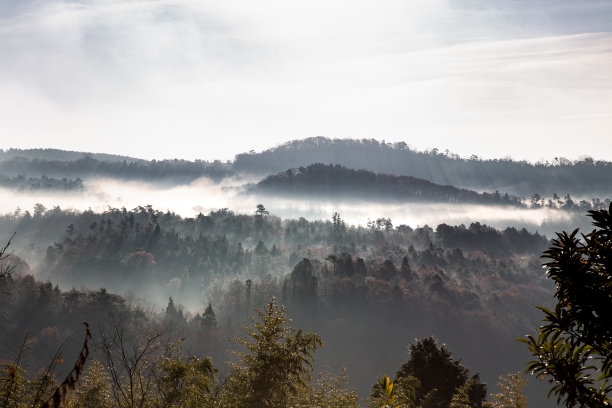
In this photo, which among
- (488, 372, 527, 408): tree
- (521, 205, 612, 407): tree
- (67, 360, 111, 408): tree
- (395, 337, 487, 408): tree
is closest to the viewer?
(521, 205, 612, 407): tree

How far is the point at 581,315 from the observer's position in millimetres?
8055

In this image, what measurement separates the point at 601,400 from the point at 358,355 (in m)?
158

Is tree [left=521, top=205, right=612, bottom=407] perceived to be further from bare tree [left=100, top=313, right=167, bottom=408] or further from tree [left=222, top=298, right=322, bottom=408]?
tree [left=222, top=298, right=322, bottom=408]

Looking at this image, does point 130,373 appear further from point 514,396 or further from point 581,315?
point 514,396

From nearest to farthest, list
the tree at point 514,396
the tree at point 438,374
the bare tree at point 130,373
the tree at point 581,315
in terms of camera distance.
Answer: the tree at point 581,315
the bare tree at point 130,373
the tree at point 514,396
the tree at point 438,374

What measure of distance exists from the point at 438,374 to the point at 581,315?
32091 mm

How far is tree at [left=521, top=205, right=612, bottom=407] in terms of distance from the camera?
26.2 feet

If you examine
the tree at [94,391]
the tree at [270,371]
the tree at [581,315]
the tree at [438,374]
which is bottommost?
the tree at [438,374]

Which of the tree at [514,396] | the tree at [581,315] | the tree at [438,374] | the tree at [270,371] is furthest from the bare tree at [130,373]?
the tree at [438,374]

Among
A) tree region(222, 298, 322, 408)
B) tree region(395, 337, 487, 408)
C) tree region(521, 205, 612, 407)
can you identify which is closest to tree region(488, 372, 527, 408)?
tree region(395, 337, 487, 408)

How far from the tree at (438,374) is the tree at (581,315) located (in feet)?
94.8

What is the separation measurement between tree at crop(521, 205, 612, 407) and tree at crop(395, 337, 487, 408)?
1137 inches

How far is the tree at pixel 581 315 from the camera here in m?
7.99

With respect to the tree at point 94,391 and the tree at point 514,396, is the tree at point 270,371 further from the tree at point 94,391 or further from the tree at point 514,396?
the tree at point 514,396
